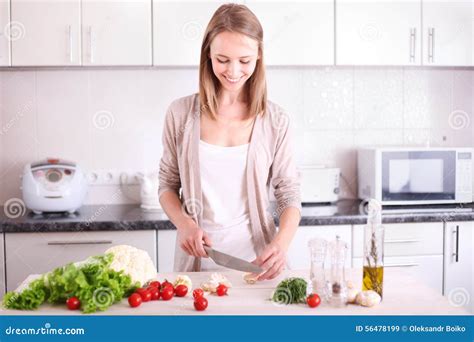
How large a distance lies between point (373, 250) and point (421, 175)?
1578 mm

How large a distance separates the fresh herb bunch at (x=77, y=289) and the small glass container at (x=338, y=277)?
1.47ft

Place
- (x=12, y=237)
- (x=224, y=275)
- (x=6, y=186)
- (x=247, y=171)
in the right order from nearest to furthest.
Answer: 1. (x=224, y=275)
2. (x=247, y=171)
3. (x=12, y=237)
4. (x=6, y=186)

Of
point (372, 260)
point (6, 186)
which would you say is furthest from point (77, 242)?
point (372, 260)

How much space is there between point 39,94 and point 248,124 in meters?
1.58

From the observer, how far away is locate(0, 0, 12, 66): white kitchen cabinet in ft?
8.57

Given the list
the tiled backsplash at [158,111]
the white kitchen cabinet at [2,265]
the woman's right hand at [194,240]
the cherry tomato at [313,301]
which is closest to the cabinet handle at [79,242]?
the white kitchen cabinet at [2,265]

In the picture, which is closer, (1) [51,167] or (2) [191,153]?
(2) [191,153]

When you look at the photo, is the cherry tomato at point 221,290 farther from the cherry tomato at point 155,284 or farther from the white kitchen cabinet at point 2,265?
the white kitchen cabinet at point 2,265

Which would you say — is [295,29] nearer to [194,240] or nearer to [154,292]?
[194,240]

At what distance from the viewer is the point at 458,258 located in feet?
8.51

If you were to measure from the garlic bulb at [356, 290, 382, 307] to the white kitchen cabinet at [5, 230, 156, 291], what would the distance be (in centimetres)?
131

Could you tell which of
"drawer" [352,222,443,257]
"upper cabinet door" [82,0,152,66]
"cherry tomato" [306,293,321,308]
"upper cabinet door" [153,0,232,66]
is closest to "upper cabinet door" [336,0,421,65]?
"upper cabinet door" [153,0,232,66]

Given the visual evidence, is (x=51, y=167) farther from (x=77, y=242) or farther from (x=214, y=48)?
(x=214, y=48)

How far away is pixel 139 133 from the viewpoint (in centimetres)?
296
